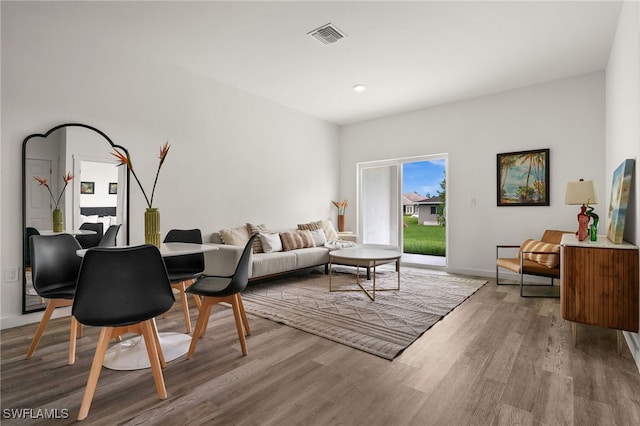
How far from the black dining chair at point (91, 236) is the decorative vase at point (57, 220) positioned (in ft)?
0.56

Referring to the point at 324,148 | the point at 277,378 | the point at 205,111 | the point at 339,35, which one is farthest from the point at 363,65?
the point at 277,378

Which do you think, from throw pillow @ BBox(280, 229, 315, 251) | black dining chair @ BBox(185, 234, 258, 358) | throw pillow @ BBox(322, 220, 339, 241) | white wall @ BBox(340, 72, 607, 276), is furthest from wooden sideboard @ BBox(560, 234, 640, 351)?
throw pillow @ BBox(322, 220, 339, 241)

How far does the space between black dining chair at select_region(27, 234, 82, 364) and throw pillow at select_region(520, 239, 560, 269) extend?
477 centimetres

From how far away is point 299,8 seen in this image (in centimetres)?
292

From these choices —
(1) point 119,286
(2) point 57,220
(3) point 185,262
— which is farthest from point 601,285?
(2) point 57,220

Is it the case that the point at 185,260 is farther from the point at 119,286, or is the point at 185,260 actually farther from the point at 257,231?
the point at 257,231

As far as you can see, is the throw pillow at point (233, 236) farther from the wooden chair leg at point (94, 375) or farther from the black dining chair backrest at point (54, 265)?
the wooden chair leg at point (94, 375)

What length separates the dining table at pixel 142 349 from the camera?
7.19ft

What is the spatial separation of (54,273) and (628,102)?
15.9ft

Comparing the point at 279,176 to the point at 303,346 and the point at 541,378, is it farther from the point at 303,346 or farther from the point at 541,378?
the point at 541,378

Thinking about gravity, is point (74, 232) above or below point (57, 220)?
below

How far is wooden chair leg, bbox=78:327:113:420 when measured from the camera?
1652 millimetres

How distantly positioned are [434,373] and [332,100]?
4.48 metres

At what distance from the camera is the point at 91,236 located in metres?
3.29
